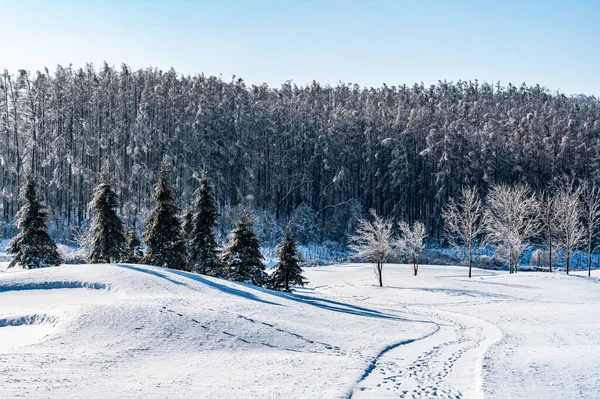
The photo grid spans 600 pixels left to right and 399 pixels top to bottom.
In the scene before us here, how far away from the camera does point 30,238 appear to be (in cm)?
3131

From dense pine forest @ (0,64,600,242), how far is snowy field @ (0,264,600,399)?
3632 centimetres

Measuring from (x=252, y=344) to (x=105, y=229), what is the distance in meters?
19.9

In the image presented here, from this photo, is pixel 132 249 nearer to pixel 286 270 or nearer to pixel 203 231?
pixel 203 231

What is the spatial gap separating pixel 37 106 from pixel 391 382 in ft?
218

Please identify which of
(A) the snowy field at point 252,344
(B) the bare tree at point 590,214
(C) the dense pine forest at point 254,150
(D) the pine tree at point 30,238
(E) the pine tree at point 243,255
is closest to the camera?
(A) the snowy field at point 252,344

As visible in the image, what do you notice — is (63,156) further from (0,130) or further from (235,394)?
(235,394)

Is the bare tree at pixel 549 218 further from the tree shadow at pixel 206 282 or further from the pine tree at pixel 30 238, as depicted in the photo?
the pine tree at pixel 30 238

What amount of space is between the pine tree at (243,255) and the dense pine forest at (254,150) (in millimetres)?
28058

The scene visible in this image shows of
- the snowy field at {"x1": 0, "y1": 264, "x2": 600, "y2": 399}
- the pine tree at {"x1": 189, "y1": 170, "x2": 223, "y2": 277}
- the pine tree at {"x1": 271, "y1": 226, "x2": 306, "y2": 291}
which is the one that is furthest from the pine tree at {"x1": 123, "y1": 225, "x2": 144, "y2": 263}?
the snowy field at {"x1": 0, "y1": 264, "x2": 600, "y2": 399}

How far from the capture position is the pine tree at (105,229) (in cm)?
3139

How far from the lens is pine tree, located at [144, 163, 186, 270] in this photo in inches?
1260

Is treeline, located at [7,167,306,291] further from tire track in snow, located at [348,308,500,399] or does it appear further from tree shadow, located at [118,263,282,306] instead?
tire track in snow, located at [348,308,500,399]

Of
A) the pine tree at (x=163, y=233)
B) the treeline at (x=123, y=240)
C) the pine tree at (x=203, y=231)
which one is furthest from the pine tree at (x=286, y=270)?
the pine tree at (x=163, y=233)

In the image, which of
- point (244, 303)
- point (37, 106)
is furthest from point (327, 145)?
point (244, 303)
